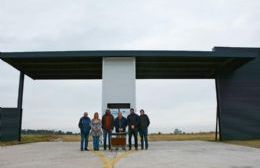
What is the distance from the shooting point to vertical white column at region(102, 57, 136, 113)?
64.2 ft

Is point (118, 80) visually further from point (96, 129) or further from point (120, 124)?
point (96, 129)

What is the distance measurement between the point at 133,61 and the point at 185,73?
7.39 metres

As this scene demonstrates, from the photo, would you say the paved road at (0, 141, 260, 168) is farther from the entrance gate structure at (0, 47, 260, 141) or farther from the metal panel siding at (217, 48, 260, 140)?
the metal panel siding at (217, 48, 260, 140)

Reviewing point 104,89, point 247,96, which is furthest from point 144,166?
point 247,96

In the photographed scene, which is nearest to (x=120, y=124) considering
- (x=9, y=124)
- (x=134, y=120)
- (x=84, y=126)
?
(x=134, y=120)

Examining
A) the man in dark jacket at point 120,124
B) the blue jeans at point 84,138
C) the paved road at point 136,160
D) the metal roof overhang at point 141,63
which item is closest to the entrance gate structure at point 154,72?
the metal roof overhang at point 141,63

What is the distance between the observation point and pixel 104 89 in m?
19.8

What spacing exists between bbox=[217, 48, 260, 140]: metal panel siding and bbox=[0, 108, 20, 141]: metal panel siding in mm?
13407

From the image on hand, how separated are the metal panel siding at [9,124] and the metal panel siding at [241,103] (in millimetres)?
13407

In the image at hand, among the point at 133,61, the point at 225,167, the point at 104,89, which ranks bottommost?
the point at 225,167

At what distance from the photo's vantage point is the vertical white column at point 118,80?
1956 centimetres

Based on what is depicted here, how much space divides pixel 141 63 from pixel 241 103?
7967mm

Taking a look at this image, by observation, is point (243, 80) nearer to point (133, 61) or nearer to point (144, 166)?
point (133, 61)

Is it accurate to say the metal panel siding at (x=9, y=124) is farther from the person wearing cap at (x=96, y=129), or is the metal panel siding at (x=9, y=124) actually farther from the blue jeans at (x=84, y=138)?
the person wearing cap at (x=96, y=129)
